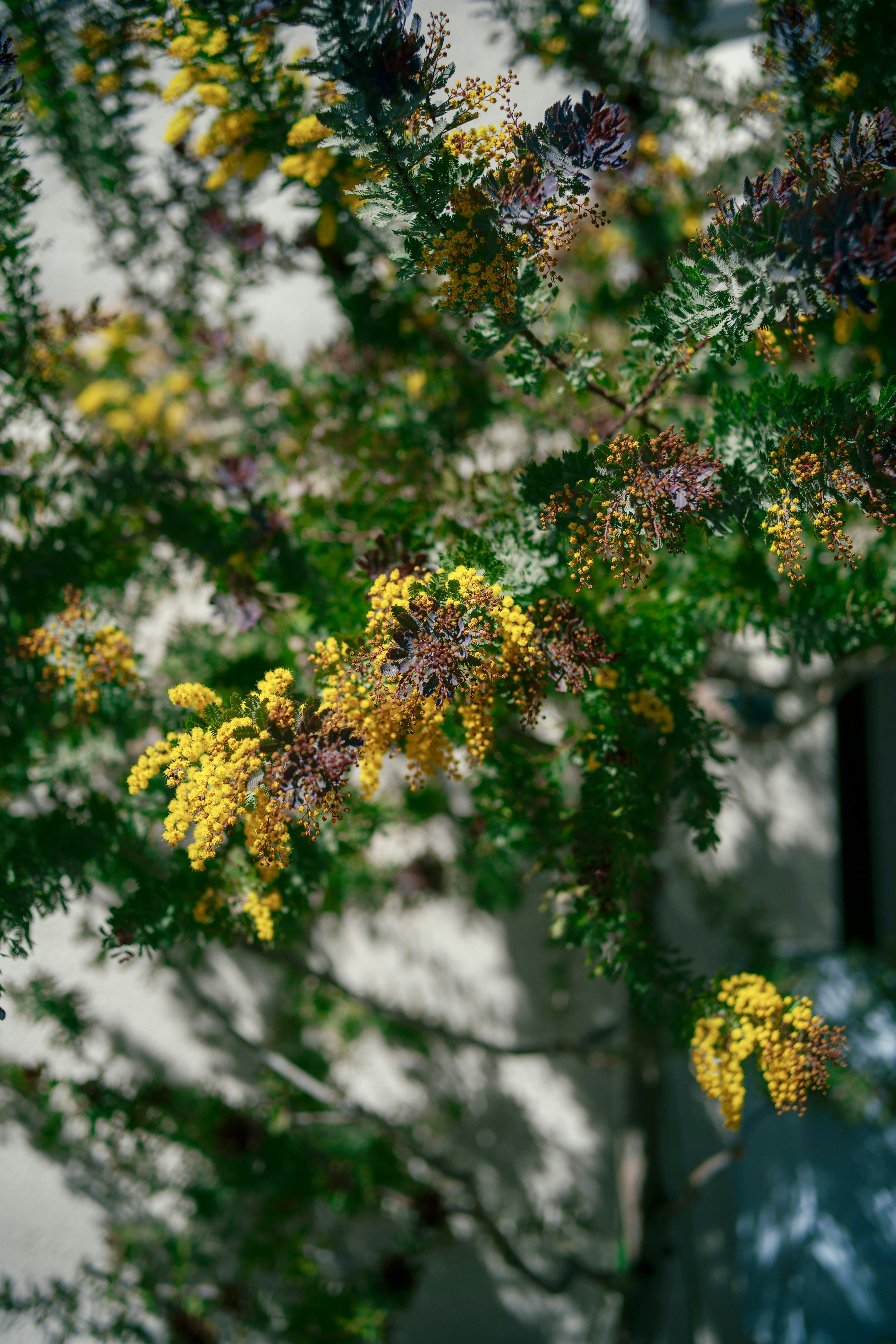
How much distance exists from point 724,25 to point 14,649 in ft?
11.2

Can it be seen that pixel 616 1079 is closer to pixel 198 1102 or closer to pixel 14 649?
pixel 198 1102

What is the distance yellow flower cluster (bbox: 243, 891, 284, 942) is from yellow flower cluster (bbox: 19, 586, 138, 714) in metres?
0.52

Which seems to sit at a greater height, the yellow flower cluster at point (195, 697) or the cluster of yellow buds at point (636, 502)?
the cluster of yellow buds at point (636, 502)

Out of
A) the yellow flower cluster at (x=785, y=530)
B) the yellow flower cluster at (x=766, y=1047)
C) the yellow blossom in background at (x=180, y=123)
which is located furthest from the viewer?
the yellow blossom in background at (x=180, y=123)

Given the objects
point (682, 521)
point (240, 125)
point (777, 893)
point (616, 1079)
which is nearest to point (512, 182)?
point (682, 521)

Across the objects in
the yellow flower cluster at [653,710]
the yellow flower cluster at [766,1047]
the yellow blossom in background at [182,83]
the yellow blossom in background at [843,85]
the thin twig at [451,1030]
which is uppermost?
the yellow blossom in background at [843,85]

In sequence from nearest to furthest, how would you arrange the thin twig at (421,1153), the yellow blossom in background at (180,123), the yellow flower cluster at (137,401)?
the yellow blossom in background at (180,123) < the thin twig at (421,1153) < the yellow flower cluster at (137,401)

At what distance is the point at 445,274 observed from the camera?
1148 mm

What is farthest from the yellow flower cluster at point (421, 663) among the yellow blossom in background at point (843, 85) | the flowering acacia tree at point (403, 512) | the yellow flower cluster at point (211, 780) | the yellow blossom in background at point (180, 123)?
the yellow blossom in background at point (843, 85)

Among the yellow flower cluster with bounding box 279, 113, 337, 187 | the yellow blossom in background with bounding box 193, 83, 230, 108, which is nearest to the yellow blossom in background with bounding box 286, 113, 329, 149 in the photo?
the yellow flower cluster with bounding box 279, 113, 337, 187

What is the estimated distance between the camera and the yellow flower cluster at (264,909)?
4.22ft

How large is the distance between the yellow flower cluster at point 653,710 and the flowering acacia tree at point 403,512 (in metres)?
0.02

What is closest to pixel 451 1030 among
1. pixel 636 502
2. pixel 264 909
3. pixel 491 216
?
pixel 264 909

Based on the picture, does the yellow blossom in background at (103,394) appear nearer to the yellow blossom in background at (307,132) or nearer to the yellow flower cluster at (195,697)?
the yellow blossom in background at (307,132)
